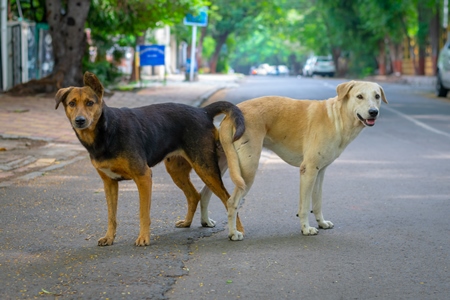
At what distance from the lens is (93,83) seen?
5.80m

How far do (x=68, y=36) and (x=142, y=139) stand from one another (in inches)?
616

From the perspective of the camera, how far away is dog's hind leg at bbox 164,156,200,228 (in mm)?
6742

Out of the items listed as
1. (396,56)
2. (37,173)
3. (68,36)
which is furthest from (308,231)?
(396,56)

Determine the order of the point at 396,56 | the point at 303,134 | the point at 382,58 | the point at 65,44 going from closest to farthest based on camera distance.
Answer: the point at 303,134, the point at 65,44, the point at 396,56, the point at 382,58

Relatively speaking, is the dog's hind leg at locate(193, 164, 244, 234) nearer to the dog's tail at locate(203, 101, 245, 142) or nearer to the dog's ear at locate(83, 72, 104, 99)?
the dog's tail at locate(203, 101, 245, 142)

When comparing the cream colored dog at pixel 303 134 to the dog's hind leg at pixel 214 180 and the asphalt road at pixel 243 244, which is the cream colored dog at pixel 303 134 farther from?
the asphalt road at pixel 243 244

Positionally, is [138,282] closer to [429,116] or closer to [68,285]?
[68,285]

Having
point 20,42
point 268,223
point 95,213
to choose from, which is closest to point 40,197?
point 95,213

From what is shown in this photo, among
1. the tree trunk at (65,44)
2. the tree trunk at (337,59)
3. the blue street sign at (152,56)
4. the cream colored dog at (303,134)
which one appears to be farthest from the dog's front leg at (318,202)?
the tree trunk at (337,59)

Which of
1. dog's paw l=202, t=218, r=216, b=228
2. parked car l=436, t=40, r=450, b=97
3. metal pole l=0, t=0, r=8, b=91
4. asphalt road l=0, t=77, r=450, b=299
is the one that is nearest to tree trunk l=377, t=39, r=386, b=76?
parked car l=436, t=40, r=450, b=97

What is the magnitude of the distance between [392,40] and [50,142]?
3691 centimetres

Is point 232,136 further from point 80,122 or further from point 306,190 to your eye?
point 80,122

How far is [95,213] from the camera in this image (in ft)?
23.9

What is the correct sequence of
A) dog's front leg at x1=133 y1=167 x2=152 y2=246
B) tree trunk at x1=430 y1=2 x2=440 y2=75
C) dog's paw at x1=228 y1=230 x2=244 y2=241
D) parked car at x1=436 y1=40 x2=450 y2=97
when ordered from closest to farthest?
dog's front leg at x1=133 y1=167 x2=152 y2=246, dog's paw at x1=228 y1=230 x2=244 y2=241, parked car at x1=436 y1=40 x2=450 y2=97, tree trunk at x1=430 y1=2 x2=440 y2=75
